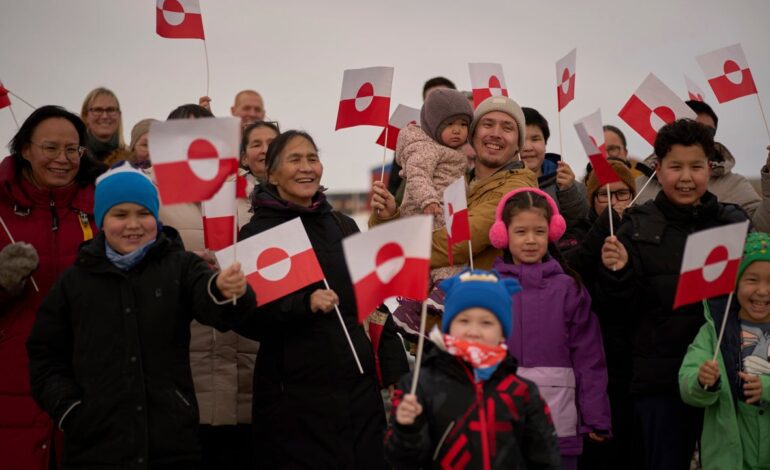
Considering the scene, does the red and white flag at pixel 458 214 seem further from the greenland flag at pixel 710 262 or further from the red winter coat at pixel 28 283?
the red winter coat at pixel 28 283

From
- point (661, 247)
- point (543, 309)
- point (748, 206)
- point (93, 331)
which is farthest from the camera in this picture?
point (748, 206)

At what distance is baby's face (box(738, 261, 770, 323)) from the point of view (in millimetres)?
4762

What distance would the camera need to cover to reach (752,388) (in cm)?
453

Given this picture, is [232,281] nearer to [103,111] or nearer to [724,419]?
[724,419]

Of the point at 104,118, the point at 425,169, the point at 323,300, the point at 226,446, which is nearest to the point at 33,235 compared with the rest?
the point at 323,300

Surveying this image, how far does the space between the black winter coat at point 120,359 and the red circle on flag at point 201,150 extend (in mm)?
611

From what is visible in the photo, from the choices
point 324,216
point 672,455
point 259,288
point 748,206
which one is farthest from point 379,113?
point 672,455

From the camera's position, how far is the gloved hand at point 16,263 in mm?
4598

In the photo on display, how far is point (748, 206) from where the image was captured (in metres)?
5.98

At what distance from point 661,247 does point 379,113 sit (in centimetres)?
233

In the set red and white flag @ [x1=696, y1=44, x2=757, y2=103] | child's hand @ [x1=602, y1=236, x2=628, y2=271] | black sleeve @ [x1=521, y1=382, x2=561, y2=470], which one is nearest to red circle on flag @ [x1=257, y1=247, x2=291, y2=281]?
black sleeve @ [x1=521, y1=382, x2=561, y2=470]

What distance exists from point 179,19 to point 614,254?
14.3ft

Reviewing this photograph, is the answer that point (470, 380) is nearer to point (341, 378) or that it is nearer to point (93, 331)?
point (341, 378)

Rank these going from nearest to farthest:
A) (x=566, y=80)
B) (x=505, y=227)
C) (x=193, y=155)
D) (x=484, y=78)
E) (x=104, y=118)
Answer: (x=193, y=155)
(x=505, y=227)
(x=566, y=80)
(x=104, y=118)
(x=484, y=78)
